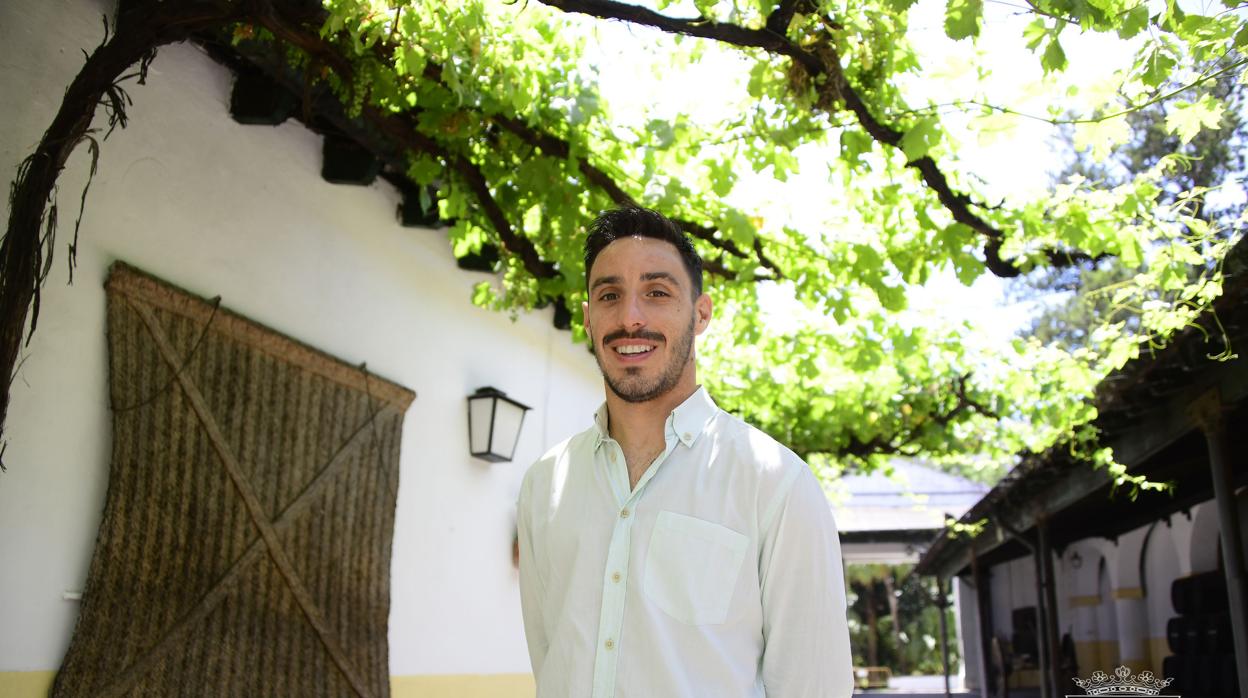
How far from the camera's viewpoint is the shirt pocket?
6.02ft

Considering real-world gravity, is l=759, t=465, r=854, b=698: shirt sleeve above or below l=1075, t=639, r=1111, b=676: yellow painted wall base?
above

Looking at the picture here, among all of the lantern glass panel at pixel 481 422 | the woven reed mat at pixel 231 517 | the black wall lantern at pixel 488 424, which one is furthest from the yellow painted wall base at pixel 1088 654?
the woven reed mat at pixel 231 517

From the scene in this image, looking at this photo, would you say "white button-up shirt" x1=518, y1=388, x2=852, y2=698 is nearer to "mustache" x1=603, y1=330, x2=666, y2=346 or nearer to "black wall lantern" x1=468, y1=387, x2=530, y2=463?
"mustache" x1=603, y1=330, x2=666, y2=346

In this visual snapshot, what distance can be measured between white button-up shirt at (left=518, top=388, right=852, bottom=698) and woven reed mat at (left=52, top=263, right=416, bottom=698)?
216 cm

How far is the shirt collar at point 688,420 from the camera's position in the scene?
2049mm

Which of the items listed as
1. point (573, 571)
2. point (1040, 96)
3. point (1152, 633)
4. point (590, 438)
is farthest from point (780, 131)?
point (1152, 633)

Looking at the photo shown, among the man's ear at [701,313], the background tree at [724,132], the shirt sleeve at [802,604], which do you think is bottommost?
the shirt sleeve at [802,604]

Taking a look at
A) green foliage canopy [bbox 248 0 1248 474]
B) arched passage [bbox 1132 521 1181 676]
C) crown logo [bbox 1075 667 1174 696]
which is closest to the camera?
green foliage canopy [bbox 248 0 1248 474]

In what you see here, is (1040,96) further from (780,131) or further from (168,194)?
(168,194)

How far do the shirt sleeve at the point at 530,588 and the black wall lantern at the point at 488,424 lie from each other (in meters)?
3.88

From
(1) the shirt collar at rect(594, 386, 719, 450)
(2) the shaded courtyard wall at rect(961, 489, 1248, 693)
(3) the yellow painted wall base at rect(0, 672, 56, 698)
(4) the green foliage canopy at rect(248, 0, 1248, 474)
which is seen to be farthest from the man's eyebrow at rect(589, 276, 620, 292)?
(2) the shaded courtyard wall at rect(961, 489, 1248, 693)

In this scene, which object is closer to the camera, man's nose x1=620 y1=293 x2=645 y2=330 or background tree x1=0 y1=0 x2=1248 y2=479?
man's nose x1=620 y1=293 x2=645 y2=330

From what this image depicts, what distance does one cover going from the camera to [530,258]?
533 cm

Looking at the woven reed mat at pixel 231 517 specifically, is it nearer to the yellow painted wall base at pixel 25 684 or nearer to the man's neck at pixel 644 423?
the yellow painted wall base at pixel 25 684
